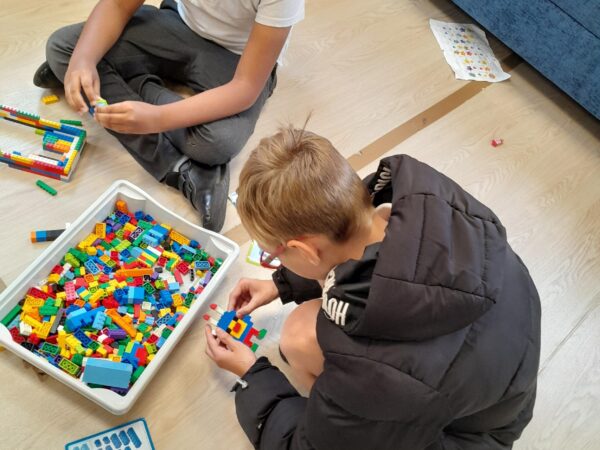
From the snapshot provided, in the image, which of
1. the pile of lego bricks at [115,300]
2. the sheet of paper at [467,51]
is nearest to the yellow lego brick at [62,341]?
the pile of lego bricks at [115,300]

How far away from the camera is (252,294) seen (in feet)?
3.71

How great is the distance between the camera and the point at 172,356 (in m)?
1.10

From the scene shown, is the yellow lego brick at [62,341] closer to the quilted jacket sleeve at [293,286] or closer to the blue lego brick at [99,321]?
the blue lego brick at [99,321]

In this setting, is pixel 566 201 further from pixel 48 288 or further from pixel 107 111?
pixel 48 288

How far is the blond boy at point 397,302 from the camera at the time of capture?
0.69m

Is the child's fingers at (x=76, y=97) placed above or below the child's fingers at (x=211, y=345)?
above

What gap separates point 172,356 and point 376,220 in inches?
21.7

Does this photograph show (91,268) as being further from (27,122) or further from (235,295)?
(27,122)

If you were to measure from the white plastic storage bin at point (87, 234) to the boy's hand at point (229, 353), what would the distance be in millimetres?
65

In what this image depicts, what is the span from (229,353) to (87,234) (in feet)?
1.44

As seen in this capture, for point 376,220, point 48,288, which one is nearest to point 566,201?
point 376,220

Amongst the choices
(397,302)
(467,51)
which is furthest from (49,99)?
(467,51)

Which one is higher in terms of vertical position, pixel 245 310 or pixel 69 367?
pixel 245 310

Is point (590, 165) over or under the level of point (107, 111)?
over
